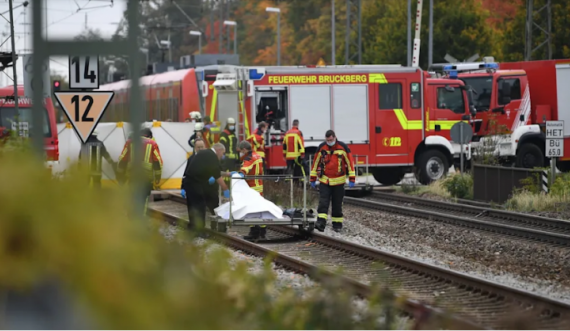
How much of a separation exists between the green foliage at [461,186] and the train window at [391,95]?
282 centimetres

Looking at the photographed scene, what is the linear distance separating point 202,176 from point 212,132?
30.1 ft

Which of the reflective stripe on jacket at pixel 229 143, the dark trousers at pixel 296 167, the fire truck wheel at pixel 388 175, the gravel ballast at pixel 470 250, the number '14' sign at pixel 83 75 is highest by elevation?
the number '14' sign at pixel 83 75

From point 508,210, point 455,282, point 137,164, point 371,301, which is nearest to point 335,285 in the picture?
point 371,301

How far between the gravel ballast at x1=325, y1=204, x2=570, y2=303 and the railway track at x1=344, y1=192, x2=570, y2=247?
327 millimetres

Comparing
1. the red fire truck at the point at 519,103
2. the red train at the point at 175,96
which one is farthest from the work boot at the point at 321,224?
the red train at the point at 175,96

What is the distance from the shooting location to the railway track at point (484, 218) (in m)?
16.0

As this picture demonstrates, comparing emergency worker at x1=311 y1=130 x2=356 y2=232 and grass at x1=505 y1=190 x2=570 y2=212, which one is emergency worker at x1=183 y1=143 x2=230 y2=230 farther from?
grass at x1=505 y1=190 x2=570 y2=212

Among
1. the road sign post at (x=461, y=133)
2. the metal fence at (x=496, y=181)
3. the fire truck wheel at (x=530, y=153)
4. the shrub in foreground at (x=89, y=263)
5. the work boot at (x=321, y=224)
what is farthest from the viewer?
the fire truck wheel at (x=530, y=153)

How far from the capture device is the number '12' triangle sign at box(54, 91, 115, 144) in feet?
48.2

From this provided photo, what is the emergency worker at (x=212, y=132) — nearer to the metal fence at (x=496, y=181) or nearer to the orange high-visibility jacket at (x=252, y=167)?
the metal fence at (x=496, y=181)

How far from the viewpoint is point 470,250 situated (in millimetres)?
14844

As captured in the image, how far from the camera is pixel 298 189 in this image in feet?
72.7

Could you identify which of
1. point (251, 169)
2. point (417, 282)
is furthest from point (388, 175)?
point (417, 282)

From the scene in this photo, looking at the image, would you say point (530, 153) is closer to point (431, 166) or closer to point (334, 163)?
point (431, 166)
